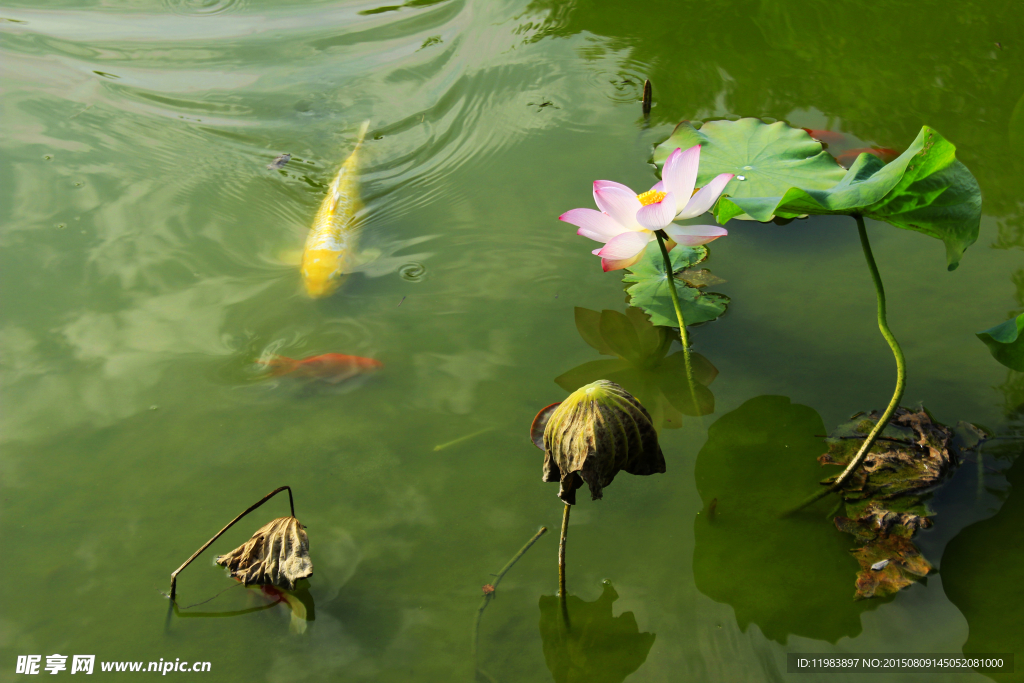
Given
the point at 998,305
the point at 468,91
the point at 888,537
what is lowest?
the point at 888,537

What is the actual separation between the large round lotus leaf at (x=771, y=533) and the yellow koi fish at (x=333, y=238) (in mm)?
1115

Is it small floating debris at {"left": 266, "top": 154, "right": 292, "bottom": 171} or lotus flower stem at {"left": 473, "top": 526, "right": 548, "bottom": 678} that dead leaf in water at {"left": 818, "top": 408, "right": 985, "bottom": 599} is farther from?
small floating debris at {"left": 266, "top": 154, "right": 292, "bottom": 171}

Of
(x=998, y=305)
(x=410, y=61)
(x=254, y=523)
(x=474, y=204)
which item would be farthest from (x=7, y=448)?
(x=998, y=305)

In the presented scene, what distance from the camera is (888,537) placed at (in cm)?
126

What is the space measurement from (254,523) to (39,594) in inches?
15.7

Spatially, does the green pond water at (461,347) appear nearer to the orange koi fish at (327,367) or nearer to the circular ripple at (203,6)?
the orange koi fish at (327,367)

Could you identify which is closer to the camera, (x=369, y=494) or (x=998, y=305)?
(x=369, y=494)

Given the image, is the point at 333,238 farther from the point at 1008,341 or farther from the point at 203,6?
the point at 203,6

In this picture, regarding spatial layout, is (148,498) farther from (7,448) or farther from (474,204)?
(474,204)

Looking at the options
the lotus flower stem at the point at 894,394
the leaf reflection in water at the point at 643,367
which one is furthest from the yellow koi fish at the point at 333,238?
the lotus flower stem at the point at 894,394

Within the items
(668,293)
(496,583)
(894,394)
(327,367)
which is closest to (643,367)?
(668,293)

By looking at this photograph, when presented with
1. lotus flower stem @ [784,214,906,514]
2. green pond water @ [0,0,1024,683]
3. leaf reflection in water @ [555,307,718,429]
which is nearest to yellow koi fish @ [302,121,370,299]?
green pond water @ [0,0,1024,683]

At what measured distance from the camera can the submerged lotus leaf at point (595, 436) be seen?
106 centimetres

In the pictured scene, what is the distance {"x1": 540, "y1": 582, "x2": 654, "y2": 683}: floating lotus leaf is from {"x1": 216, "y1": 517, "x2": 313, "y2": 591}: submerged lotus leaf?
1.48ft
